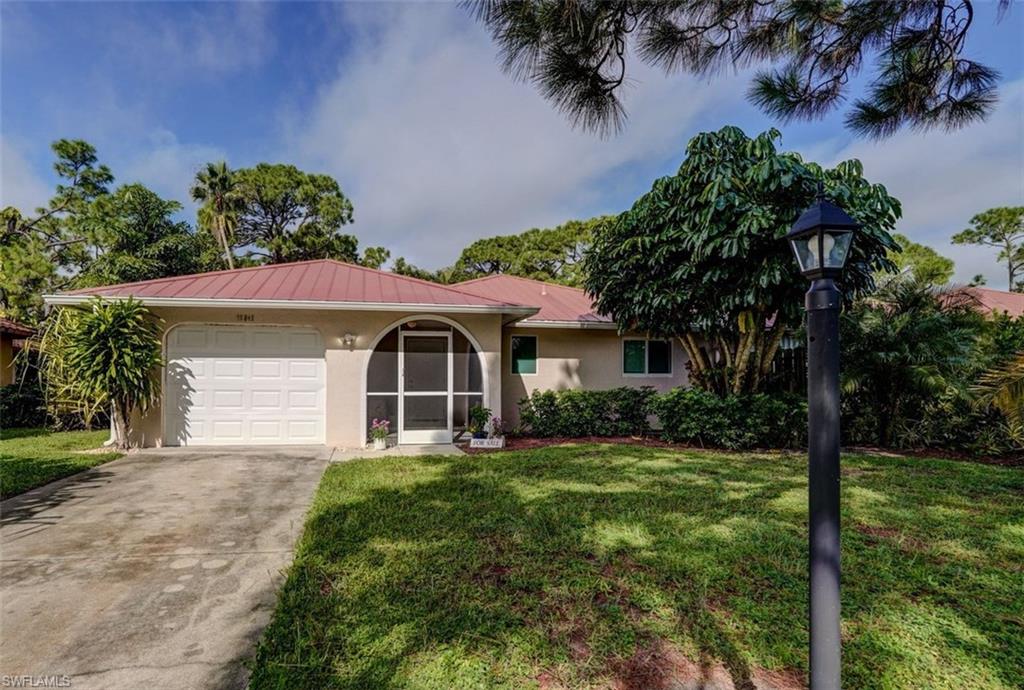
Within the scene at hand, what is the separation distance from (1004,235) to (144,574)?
41771 mm

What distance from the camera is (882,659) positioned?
2.68 m

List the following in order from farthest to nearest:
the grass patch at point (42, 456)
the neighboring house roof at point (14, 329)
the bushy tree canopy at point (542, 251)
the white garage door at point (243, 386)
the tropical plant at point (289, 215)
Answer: the bushy tree canopy at point (542, 251) → the tropical plant at point (289, 215) → the neighboring house roof at point (14, 329) → the white garage door at point (243, 386) → the grass patch at point (42, 456)

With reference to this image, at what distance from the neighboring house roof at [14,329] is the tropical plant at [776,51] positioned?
53.0ft

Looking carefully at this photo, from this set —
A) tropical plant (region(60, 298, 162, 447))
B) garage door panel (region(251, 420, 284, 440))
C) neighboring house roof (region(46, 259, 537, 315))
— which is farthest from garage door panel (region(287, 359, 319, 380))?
tropical plant (region(60, 298, 162, 447))

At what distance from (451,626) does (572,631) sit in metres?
0.76

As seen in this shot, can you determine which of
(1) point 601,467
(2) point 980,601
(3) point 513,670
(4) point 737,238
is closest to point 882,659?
(2) point 980,601

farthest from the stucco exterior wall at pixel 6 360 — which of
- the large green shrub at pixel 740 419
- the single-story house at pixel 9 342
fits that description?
the large green shrub at pixel 740 419

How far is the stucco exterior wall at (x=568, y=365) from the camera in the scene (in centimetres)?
1194

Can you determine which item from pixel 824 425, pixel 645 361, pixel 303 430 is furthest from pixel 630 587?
pixel 645 361

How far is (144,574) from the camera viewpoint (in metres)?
3.73

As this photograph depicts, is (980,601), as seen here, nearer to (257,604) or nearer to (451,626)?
(451,626)

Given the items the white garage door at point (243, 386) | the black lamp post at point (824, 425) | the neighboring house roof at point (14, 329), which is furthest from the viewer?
the neighboring house roof at point (14, 329)

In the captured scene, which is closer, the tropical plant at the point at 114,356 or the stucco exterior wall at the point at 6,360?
the tropical plant at the point at 114,356

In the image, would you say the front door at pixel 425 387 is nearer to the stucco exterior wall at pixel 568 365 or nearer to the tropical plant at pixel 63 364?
→ the stucco exterior wall at pixel 568 365
